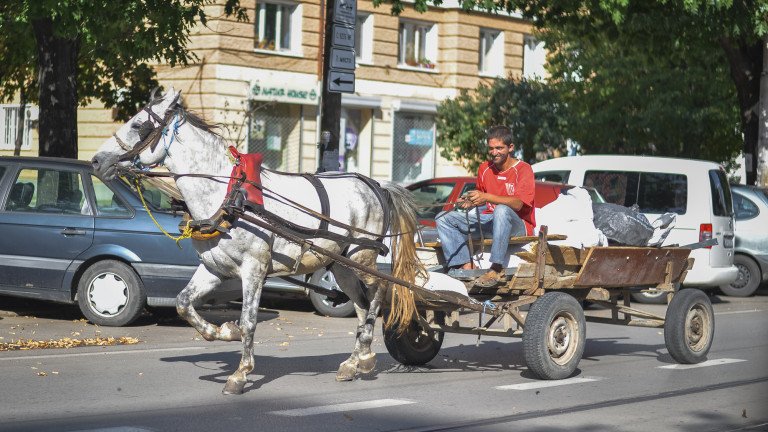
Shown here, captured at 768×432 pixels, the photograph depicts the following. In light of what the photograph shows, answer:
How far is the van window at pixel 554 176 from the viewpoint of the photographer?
19.6 m

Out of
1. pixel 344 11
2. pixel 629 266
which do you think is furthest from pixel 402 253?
pixel 344 11

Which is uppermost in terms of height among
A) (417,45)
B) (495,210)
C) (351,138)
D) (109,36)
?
(417,45)

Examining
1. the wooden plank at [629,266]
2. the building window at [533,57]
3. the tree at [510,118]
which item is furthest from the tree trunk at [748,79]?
the wooden plank at [629,266]

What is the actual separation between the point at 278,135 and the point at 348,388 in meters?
23.2

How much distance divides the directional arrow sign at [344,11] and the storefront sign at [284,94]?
49.7 ft

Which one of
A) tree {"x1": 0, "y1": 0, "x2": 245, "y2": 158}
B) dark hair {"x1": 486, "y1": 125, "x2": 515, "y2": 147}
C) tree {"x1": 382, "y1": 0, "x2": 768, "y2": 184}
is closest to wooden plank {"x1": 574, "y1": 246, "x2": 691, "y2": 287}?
dark hair {"x1": 486, "y1": 125, "x2": 515, "y2": 147}

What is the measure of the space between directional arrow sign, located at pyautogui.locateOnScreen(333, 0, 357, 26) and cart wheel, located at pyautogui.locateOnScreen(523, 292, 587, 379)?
6.82 meters

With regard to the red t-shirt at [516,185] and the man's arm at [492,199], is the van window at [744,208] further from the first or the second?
the man's arm at [492,199]

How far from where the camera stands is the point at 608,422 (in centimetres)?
868

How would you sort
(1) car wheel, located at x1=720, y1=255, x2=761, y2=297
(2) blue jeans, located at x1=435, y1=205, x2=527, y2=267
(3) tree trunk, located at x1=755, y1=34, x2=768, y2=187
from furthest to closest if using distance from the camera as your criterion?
1. (3) tree trunk, located at x1=755, y1=34, x2=768, y2=187
2. (1) car wheel, located at x1=720, y1=255, x2=761, y2=297
3. (2) blue jeans, located at x1=435, y1=205, x2=527, y2=267

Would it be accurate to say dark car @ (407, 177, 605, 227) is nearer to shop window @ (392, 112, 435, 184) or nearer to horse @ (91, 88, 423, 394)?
horse @ (91, 88, 423, 394)

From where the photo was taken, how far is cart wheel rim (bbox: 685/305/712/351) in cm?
1181

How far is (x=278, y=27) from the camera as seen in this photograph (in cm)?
3250

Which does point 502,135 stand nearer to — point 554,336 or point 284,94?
point 554,336
